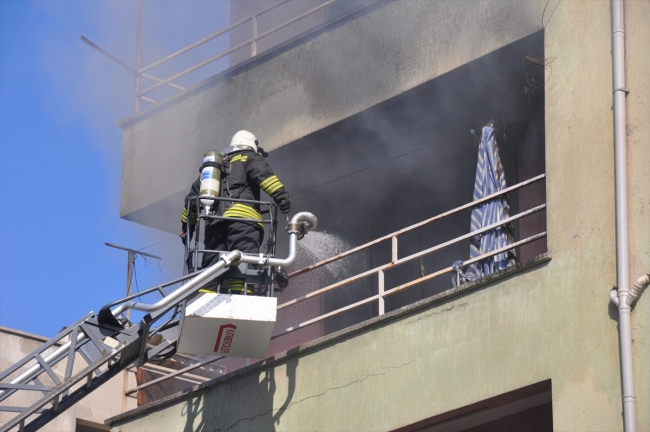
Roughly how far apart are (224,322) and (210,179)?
1471 mm

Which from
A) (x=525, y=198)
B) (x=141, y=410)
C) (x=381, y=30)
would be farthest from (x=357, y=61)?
(x=141, y=410)

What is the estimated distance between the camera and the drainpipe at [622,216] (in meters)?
7.61

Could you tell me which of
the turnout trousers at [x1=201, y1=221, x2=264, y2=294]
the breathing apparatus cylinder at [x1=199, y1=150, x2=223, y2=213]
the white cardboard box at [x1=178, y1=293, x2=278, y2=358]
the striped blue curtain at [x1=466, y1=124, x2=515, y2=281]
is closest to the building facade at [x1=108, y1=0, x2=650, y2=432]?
the striped blue curtain at [x1=466, y1=124, x2=515, y2=281]

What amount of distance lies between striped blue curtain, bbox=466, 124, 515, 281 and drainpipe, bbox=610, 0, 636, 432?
57.5 inches

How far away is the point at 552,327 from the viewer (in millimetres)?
8328

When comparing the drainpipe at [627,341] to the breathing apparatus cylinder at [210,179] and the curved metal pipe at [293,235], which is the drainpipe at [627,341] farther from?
the breathing apparatus cylinder at [210,179]

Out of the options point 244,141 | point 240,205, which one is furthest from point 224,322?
point 244,141

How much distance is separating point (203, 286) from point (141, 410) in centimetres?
180

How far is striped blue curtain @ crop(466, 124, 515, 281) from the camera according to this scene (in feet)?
31.8

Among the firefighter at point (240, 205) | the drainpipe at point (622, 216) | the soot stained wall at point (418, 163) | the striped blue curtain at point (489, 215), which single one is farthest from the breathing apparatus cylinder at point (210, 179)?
the drainpipe at point (622, 216)

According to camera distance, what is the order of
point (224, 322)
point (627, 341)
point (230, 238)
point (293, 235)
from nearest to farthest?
point (627, 341)
point (224, 322)
point (293, 235)
point (230, 238)

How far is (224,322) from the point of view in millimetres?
9242

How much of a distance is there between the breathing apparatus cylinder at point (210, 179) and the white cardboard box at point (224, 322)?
3.65 feet

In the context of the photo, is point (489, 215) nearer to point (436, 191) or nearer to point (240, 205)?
point (240, 205)
